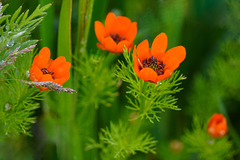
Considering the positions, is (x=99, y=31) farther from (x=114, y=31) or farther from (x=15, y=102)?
(x=15, y=102)

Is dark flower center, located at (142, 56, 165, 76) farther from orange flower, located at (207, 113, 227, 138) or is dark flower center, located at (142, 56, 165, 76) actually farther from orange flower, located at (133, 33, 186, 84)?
orange flower, located at (207, 113, 227, 138)

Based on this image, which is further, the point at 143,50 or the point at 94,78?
the point at 94,78

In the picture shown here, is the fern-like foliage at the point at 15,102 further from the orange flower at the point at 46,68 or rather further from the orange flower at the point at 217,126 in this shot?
the orange flower at the point at 217,126

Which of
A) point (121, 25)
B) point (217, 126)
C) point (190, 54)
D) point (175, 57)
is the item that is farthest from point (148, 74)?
point (190, 54)

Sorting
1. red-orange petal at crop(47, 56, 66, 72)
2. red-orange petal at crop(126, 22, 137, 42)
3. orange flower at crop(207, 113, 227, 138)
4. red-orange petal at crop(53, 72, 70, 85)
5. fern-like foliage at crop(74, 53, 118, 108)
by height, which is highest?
red-orange petal at crop(126, 22, 137, 42)

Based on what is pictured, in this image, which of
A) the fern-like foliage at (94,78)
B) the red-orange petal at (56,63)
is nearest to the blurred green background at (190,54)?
the fern-like foliage at (94,78)

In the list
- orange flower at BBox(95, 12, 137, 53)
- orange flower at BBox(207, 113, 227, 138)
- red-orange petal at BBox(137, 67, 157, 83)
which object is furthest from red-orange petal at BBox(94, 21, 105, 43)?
orange flower at BBox(207, 113, 227, 138)

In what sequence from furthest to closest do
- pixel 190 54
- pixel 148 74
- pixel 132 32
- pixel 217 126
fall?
pixel 190 54 < pixel 217 126 < pixel 132 32 < pixel 148 74
